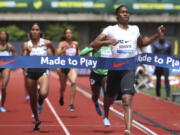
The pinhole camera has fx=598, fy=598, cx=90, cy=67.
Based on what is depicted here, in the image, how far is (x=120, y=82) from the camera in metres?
9.67

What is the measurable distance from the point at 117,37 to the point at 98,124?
131 inches

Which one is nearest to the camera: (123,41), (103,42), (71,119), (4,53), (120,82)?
(103,42)

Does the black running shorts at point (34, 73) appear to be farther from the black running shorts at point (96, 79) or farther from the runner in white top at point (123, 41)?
the black running shorts at point (96, 79)

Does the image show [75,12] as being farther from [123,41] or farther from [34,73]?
[123,41]

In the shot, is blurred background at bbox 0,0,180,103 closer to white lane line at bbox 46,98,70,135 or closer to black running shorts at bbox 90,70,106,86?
white lane line at bbox 46,98,70,135

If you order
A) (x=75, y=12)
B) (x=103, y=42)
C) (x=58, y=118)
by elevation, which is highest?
(x=75, y=12)

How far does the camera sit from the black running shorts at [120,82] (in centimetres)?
931

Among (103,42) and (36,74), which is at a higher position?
(103,42)

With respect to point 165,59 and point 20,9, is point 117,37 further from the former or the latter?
point 20,9

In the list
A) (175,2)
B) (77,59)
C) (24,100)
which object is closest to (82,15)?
(175,2)

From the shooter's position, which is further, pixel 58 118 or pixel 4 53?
pixel 4 53

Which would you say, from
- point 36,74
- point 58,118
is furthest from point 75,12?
point 36,74

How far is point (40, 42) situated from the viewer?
38.4 ft

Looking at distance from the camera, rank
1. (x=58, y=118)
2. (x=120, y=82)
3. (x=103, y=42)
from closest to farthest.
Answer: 1. (x=103, y=42)
2. (x=120, y=82)
3. (x=58, y=118)
